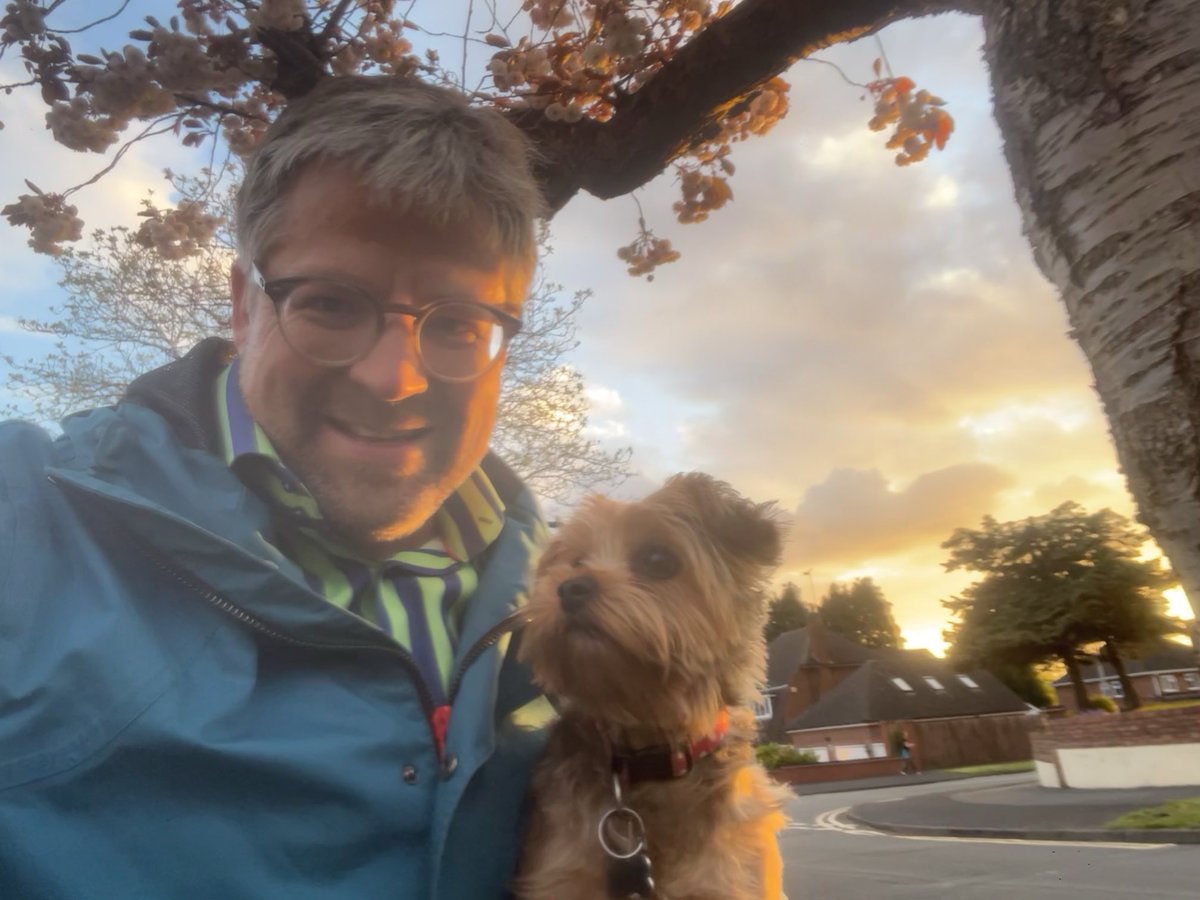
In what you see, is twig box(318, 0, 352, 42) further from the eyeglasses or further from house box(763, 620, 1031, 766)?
house box(763, 620, 1031, 766)

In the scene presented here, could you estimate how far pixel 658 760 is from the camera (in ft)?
6.80

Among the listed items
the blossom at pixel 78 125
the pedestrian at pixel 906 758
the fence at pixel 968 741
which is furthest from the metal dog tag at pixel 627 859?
the fence at pixel 968 741

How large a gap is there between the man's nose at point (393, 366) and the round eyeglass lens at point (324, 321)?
1.4 inches

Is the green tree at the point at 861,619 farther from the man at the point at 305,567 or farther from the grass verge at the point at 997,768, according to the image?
the man at the point at 305,567

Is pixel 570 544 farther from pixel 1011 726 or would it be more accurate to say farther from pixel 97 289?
pixel 1011 726

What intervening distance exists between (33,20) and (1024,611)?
21416mm

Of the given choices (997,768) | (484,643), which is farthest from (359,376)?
(997,768)

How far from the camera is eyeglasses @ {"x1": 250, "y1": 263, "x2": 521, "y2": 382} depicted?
2.13 metres

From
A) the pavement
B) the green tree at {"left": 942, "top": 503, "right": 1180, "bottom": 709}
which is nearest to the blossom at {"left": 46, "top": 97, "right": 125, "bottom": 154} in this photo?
the green tree at {"left": 942, "top": 503, "right": 1180, "bottom": 709}

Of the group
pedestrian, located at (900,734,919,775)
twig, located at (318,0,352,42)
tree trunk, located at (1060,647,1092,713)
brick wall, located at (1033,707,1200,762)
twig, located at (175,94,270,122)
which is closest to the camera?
twig, located at (318,0,352,42)

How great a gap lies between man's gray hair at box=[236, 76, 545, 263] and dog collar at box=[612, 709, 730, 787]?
132cm

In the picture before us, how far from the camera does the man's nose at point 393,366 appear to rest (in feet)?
7.11

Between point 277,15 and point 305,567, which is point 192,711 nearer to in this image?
point 305,567

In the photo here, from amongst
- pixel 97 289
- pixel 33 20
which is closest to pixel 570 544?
pixel 33 20
